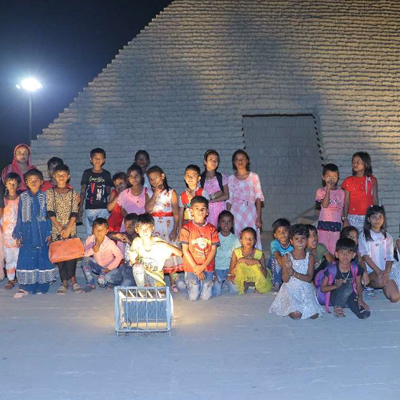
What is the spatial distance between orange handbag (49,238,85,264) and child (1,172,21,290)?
649mm

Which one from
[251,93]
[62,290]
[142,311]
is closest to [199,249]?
[142,311]

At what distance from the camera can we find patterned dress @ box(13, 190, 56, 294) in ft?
21.5

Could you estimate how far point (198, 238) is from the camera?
623cm

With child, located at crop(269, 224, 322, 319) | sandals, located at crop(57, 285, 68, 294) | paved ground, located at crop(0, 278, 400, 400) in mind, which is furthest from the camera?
sandals, located at crop(57, 285, 68, 294)

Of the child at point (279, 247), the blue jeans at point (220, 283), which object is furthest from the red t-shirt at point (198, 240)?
the child at point (279, 247)

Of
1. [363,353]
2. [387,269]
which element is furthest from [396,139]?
[363,353]

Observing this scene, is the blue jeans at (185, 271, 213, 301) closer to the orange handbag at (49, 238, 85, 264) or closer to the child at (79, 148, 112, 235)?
the orange handbag at (49, 238, 85, 264)

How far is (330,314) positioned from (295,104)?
6781 mm

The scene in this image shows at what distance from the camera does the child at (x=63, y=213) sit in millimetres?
6668

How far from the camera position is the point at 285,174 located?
13.9 metres

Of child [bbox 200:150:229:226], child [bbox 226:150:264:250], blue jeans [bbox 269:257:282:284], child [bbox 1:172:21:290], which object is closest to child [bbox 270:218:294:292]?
blue jeans [bbox 269:257:282:284]

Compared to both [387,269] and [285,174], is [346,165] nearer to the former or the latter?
[285,174]

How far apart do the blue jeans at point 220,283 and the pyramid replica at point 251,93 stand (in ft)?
12.3

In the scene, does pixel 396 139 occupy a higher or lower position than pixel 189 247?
higher
